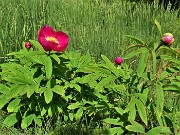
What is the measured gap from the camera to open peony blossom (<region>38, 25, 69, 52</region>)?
1935 millimetres

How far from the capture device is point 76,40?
11.7 feet

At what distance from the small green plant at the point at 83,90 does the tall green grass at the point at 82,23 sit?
66 cm

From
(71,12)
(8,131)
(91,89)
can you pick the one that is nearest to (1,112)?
(8,131)

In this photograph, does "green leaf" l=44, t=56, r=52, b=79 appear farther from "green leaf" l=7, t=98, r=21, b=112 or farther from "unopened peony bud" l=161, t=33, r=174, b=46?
"unopened peony bud" l=161, t=33, r=174, b=46

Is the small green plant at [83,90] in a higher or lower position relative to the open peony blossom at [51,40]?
lower

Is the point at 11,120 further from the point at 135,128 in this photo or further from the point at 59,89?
the point at 135,128

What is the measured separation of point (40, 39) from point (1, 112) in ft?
3.07

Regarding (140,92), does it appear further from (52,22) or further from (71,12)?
(71,12)

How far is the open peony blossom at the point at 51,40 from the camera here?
1.93 m

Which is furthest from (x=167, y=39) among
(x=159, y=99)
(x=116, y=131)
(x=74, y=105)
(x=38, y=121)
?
(x=38, y=121)

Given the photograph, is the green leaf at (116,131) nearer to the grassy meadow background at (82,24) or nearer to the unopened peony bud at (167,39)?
the unopened peony bud at (167,39)

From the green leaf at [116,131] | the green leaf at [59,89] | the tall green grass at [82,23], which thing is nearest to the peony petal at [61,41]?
the green leaf at [59,89]

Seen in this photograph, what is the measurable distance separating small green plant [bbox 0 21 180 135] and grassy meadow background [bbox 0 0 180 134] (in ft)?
1.16

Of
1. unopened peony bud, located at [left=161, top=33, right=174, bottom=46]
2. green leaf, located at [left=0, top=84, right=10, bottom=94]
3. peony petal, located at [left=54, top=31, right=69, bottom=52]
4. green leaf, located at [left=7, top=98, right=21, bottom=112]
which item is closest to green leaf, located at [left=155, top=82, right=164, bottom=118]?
unopened peony bud, located at [left=161, top=33, right=174, bottom=46]
